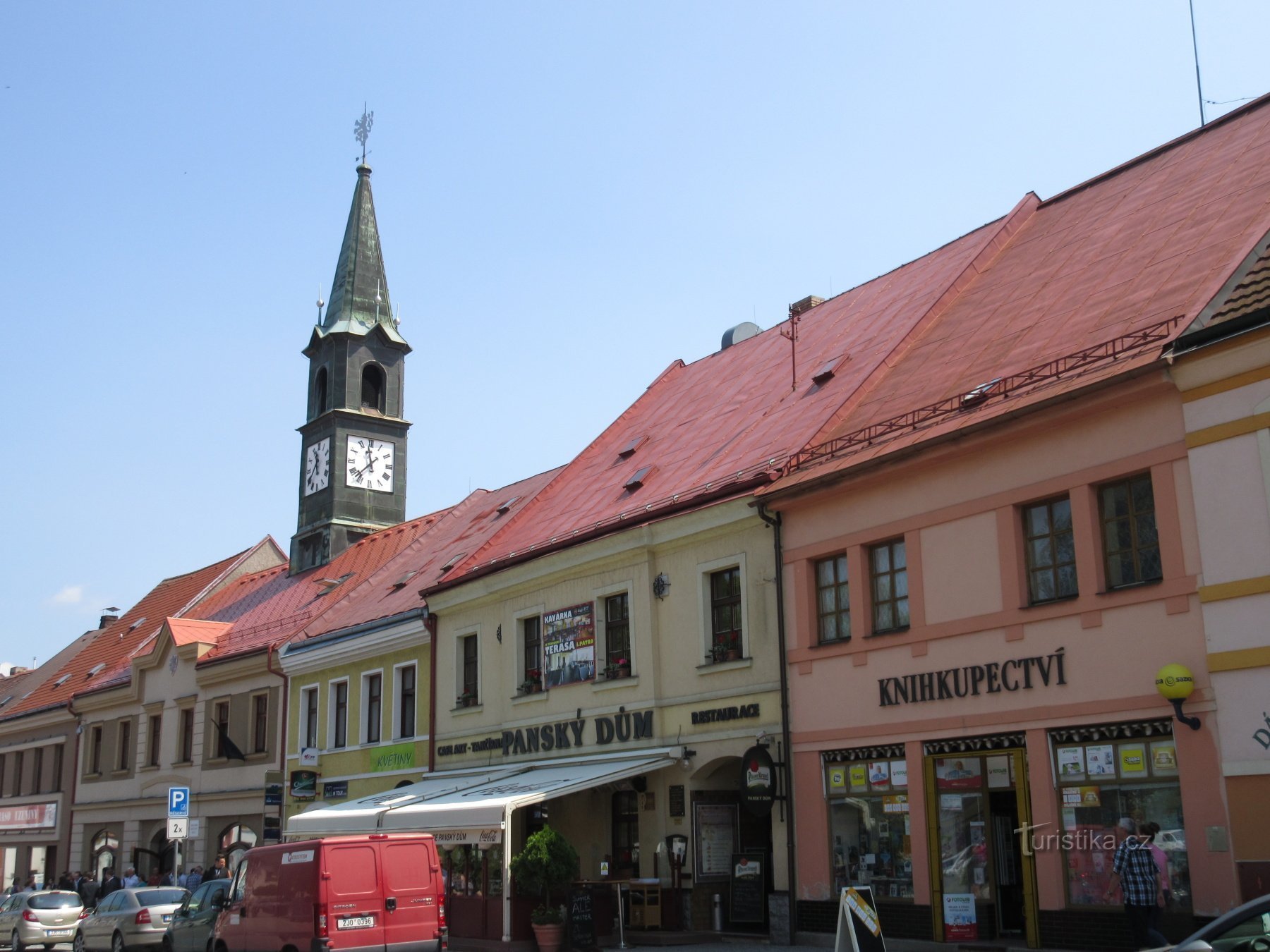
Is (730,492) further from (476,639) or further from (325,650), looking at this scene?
(325,650)

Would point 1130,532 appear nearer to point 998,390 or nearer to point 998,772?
point 998,390

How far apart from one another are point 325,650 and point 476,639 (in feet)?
22.1

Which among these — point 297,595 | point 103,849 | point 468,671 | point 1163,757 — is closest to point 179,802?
point 468,671

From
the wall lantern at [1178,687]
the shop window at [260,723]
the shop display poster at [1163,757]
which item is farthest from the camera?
the shop window at [260,723]

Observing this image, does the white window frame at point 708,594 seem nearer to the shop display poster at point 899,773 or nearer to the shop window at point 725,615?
the shop window at point 725,615

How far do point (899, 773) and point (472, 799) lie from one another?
793 centimetres

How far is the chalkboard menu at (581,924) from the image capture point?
866 inches

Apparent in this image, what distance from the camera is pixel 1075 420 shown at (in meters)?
17.2

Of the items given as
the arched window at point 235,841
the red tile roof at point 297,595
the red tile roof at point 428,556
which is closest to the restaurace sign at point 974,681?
the red tile roof at point 428,556

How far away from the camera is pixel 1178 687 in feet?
50.3

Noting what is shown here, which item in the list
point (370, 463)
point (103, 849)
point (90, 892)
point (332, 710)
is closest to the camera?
point (332, 710)

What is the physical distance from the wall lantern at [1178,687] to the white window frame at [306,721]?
24471 mm

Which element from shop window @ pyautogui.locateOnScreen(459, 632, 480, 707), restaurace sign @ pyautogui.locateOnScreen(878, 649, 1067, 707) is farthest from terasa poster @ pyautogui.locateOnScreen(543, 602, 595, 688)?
restaurace sign @ pyautogui.locateOnScreen(878, 649, 1067, 707)

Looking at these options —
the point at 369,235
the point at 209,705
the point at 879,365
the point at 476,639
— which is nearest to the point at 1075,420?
the point at 879,365
